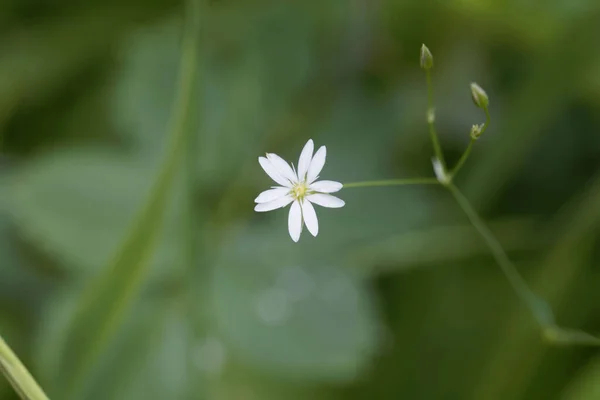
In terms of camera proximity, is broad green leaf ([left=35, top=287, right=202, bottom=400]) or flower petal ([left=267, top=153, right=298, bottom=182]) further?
broad green leaf ([left=35, top=287, right=202, bottom=400])

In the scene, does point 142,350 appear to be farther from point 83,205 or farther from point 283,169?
point 283,169

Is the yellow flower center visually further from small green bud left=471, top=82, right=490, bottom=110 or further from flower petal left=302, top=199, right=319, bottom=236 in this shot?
small green bud left=471, top=82, right=490, bottom=110

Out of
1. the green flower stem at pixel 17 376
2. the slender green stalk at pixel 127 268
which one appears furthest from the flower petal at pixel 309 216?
the green flower stem at pixel 17 376

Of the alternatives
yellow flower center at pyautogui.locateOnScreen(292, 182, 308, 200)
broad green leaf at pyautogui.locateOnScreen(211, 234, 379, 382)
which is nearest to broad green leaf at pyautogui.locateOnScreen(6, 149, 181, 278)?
broad green leaf at pyautogui.locateOnScreen(211, 234, 379, 382)

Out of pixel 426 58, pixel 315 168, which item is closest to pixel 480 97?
pixel 426 58

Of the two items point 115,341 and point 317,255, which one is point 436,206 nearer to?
point 317,255

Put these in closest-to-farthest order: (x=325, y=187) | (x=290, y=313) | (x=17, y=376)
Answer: (x=17, y=376) → (x=325, y=187) → (x=290, y=313)

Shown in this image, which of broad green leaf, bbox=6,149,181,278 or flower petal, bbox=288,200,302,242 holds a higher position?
broad green leaf, bbox=6,149,181,278
